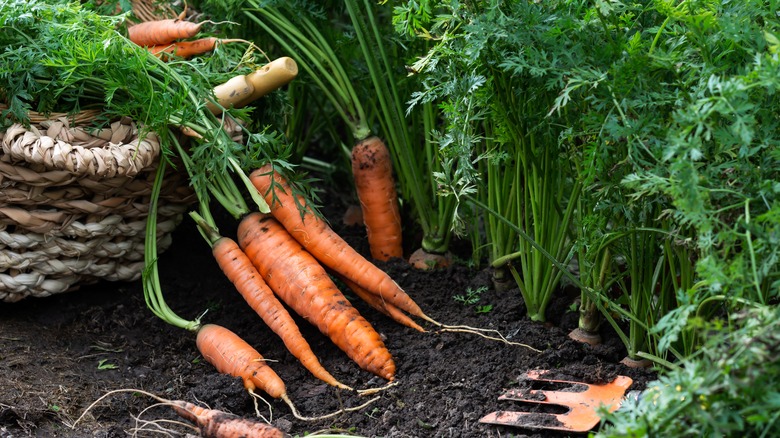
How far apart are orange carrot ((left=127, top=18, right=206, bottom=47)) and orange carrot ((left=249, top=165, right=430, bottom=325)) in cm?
54

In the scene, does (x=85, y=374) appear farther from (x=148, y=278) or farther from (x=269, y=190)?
(x=269, y=190)

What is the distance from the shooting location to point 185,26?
109 inches

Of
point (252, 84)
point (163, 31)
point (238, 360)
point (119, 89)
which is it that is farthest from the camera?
point (163, 31)

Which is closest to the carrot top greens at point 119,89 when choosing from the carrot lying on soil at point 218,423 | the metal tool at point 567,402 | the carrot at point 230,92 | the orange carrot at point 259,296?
the carrot at point 230,92

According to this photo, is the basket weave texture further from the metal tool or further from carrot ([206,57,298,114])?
the metal tool

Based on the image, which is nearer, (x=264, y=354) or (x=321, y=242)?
(x=264, y=354)

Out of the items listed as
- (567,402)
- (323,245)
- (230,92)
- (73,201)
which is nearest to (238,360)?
(323,245)

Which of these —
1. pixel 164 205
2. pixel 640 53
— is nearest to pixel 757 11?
pixel 640 53

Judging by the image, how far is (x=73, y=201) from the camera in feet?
7.96

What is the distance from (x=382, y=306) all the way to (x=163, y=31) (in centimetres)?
117

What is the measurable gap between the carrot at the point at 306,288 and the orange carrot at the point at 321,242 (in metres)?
0.04

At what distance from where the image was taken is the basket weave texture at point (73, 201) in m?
2.30

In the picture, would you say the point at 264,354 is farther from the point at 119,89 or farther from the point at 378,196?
the point at 119,89

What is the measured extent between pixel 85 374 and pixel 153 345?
0.24 meters
